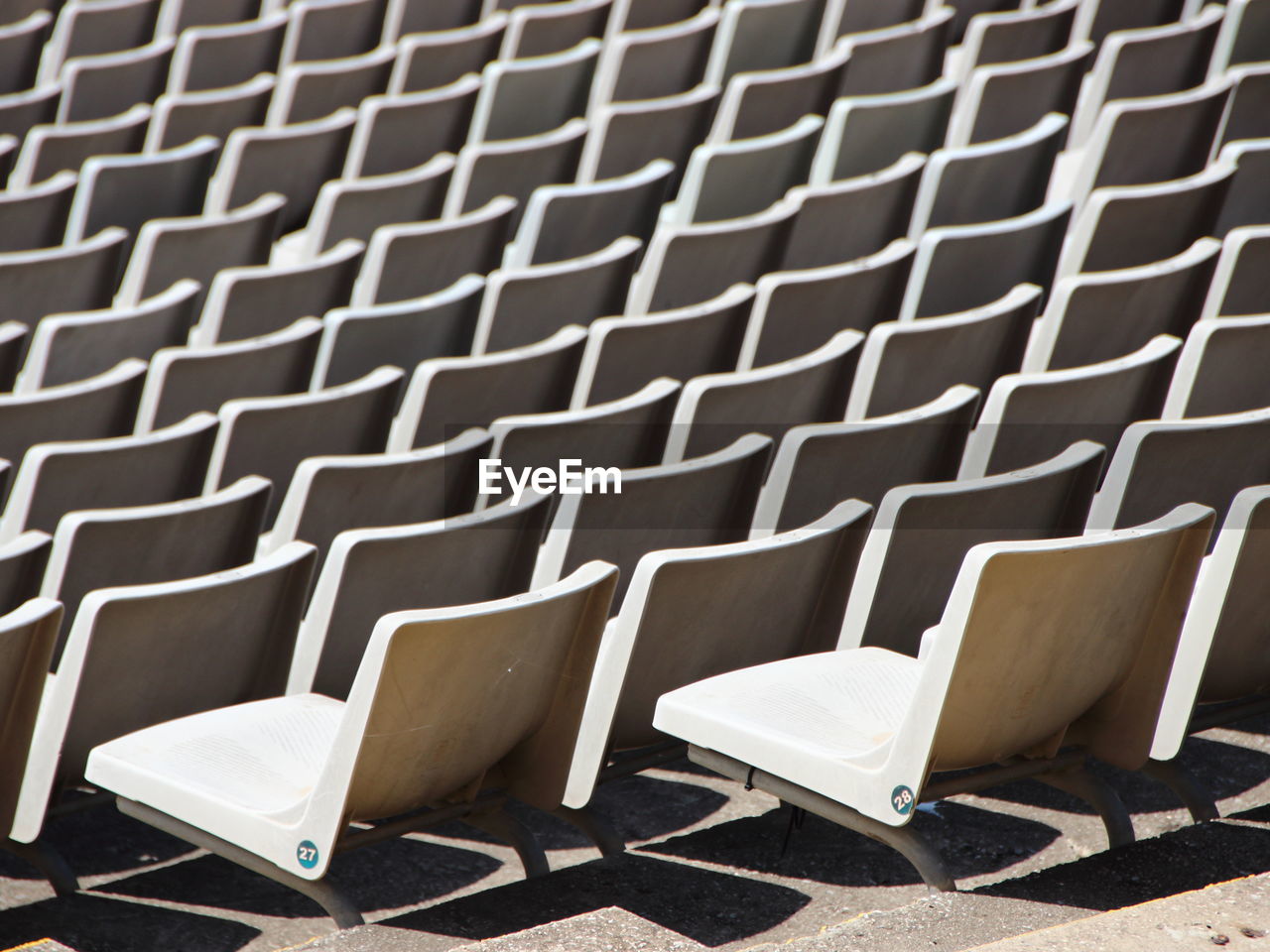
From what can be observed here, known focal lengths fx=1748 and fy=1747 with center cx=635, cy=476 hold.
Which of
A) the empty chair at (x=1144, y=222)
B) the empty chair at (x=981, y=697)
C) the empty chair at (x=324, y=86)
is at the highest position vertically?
the empty chair at (x=324, y=86)

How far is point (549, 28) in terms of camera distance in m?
5.73

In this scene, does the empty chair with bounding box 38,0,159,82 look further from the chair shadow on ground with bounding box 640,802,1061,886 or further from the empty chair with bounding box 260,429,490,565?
the chair shadow on ground with bounding box 640,802,1061,886

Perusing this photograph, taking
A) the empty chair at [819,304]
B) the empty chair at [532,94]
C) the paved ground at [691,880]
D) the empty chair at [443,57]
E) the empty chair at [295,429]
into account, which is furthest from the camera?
the empty chair at [443,57]

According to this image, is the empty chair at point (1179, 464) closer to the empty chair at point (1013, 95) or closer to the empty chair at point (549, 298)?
the empty chair at point (549, 298)

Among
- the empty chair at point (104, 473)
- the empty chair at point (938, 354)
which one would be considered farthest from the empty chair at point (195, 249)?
the empty chair at point (938, 354)

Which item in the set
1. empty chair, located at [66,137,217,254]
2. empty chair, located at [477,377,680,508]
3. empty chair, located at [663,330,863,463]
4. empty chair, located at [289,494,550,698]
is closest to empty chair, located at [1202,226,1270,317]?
empty chair, located at [663,330,863,463]

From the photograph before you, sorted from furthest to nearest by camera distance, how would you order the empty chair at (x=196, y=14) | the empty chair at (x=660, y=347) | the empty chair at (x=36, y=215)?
the empty chair at (x=196, y=14) → the empty chair at (x=36, y=215) → the empty chair at (x=660, y=347)

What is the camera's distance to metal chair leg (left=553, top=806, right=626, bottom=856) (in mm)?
2188

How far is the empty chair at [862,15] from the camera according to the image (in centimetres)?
548

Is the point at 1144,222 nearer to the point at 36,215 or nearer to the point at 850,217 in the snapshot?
the point at 850,217

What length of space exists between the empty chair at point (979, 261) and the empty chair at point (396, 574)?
1373 millimetres

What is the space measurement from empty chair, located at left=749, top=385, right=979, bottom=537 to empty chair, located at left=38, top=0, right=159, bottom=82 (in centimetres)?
453

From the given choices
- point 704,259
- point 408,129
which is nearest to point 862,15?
point 408,129

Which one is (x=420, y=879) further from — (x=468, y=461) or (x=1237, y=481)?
(x=1237, y=481)
